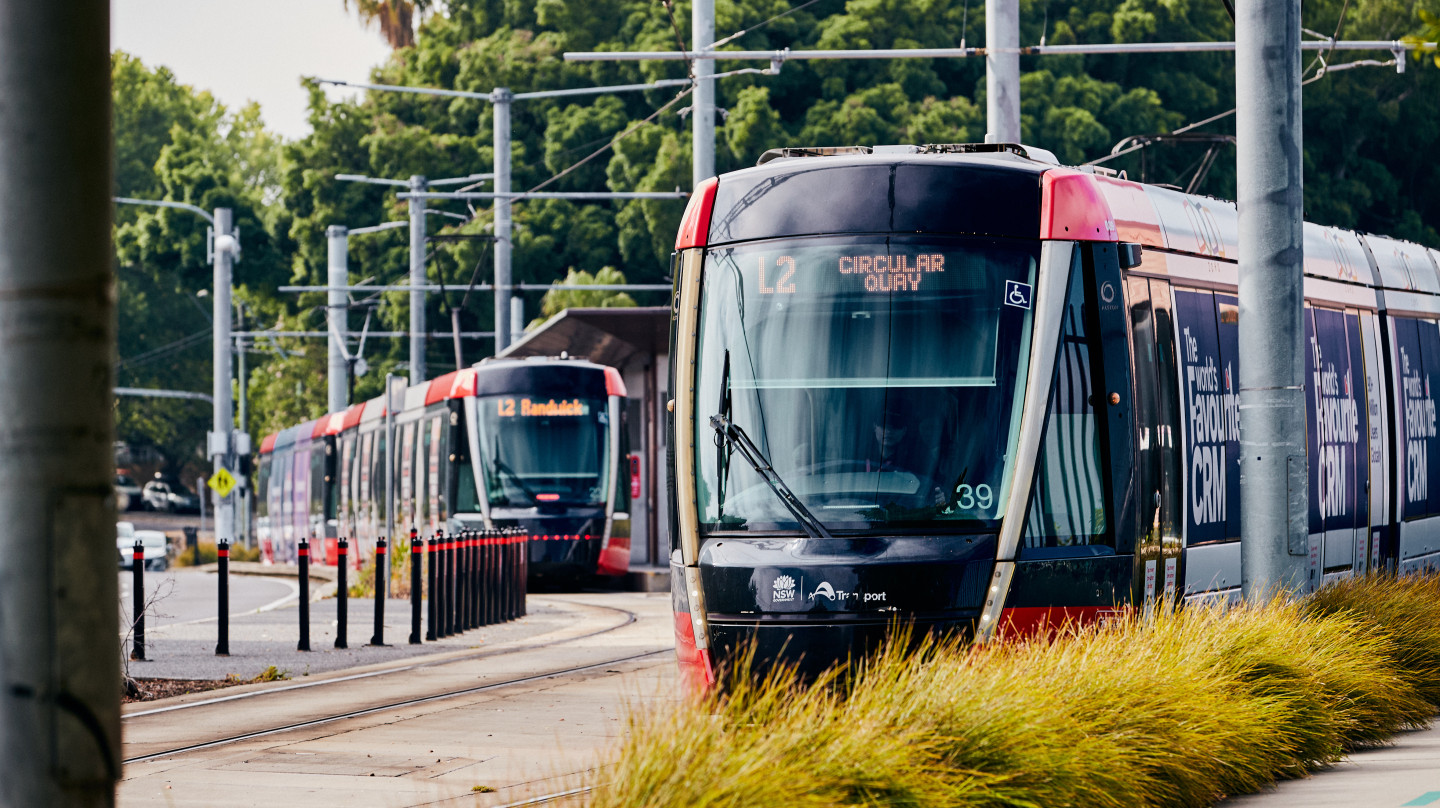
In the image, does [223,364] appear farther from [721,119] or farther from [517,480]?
[517,480]

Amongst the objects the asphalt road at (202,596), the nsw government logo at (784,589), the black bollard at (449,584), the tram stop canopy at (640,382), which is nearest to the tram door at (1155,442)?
the nsw government logo at (784,589)

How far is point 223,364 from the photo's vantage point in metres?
43.2

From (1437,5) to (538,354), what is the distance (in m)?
16.0

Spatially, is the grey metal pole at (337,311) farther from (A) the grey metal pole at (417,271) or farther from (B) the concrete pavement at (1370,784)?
(B) the concrete pavement at (1370,784)

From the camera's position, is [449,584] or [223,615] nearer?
[223,615]

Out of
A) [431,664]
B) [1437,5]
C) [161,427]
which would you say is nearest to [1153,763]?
[431,664]

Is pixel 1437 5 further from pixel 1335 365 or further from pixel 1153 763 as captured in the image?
pixel 1153 763

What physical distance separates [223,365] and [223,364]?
0.02 m

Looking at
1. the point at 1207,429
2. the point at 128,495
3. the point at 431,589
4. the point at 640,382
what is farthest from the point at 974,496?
the point at 128,495

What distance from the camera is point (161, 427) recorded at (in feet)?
287

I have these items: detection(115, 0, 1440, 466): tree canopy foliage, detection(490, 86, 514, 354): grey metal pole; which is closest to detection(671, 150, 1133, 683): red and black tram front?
detection(490, 86, 514, 354): grey metal pole

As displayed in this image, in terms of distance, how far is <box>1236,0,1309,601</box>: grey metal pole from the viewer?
37.3 ft

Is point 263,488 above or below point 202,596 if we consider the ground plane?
above

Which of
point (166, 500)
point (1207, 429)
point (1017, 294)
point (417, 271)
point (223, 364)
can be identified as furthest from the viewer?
point (166, 500)
